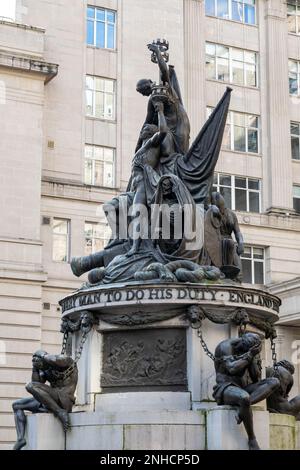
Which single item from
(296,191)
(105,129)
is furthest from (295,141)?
(105,129)

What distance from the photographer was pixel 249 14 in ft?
152

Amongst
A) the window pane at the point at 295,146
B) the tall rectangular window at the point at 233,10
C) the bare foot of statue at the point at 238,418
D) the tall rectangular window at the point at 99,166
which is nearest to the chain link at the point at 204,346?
the bare foot of statue at the point at 238,418

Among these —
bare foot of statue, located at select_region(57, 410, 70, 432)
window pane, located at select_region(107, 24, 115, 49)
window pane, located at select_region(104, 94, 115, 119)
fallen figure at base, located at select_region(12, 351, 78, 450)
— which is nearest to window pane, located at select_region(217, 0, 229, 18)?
window pane, located at select_region(107, 24, 115, 49)

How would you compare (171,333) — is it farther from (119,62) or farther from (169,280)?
(119,62)

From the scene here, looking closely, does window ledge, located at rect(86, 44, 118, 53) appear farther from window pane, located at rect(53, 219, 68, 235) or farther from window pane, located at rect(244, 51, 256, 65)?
window pane, located at rect(53, 219, 68, 235)

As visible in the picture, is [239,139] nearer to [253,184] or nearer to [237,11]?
[253,184]

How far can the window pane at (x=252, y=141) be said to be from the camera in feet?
146

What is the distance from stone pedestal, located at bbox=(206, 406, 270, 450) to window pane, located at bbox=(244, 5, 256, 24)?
121 ft

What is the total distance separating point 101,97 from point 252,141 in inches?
332

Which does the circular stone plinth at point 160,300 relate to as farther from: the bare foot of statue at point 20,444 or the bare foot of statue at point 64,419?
the bare foot of statue at point 20,444

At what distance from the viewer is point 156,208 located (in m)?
15.1

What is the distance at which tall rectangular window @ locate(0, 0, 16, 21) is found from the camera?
131 feet

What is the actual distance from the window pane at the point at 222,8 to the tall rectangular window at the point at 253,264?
12.2 m

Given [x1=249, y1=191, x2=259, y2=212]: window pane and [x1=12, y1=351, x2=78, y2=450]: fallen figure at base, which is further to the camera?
[x1=249, y1=191, x2=259, y2=212]: window pane
